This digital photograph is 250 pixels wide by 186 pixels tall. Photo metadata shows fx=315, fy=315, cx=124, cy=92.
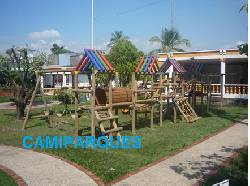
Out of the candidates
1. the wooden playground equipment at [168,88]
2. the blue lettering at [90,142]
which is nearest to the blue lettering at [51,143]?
the blue lettering at [90,142]

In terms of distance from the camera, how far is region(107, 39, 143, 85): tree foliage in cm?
2684

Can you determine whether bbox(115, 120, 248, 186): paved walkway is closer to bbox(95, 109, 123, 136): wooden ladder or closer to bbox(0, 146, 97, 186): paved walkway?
bbox(0, 146, 97, 186): paved walkway

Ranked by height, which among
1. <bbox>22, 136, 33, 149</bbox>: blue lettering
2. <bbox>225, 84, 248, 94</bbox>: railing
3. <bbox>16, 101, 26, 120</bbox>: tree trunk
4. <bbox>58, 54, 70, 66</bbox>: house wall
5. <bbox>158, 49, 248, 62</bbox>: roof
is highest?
<bbox>58, 54, 70, 66</bbox>: house wall

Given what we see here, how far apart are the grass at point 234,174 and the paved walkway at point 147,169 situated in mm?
287

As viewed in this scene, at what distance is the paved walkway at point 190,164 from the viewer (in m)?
6.69

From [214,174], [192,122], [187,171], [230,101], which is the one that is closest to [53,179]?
[187,171]

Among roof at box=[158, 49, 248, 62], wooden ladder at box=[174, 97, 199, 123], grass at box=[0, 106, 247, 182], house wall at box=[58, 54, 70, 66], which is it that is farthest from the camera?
house wall at box=[58, 54, 70, 66]

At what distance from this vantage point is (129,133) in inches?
478

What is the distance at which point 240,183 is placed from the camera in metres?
6.42

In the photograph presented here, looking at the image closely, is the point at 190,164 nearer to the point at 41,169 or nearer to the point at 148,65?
the point at 41,169

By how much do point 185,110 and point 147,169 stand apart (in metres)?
8.38

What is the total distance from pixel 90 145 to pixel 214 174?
4179mm

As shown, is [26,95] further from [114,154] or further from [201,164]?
[201,164]

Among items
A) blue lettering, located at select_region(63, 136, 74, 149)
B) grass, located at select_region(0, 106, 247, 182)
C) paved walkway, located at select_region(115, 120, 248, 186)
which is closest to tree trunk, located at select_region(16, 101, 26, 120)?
grass, located at select_region(0, 106, 247, 182)
